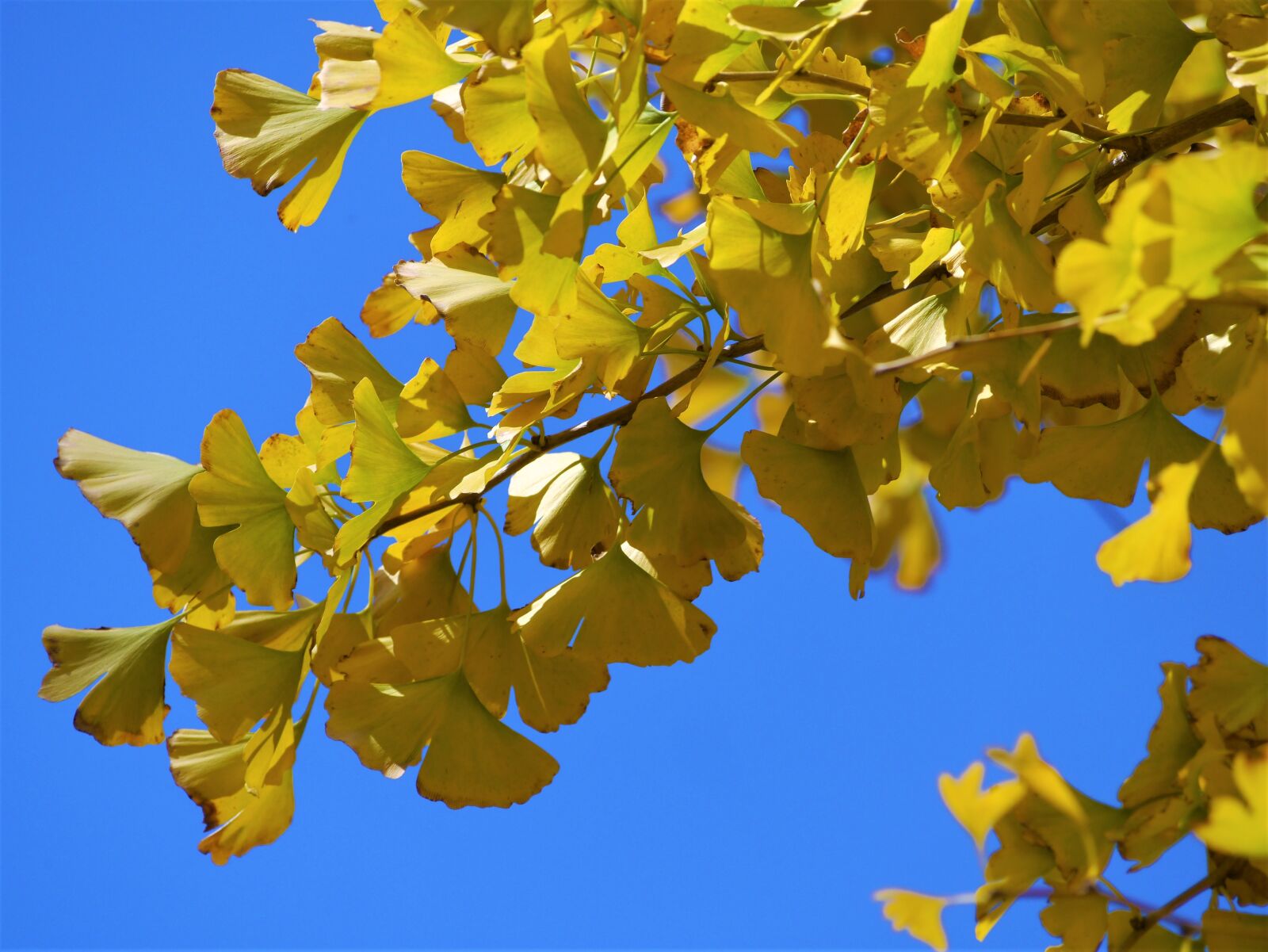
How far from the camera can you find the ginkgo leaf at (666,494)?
345 mm

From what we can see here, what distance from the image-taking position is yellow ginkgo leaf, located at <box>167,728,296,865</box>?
1.25ft

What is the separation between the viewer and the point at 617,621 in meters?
0.36

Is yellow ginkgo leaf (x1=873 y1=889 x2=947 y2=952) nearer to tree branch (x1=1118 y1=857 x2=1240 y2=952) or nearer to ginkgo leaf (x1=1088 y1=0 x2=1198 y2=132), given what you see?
tree branch (x1=1118 y1=857 x2=1240 y2=952)

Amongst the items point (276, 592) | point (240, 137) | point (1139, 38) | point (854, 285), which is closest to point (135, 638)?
point (276, 592)

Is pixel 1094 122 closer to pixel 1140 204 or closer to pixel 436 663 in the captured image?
pixel 1140 204

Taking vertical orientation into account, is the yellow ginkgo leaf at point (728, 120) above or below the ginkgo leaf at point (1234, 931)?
above

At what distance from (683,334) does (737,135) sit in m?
0.17

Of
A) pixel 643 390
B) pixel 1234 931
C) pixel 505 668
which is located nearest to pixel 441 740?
pixel 505 668

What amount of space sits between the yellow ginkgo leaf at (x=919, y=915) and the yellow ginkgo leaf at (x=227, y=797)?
8.3 inches

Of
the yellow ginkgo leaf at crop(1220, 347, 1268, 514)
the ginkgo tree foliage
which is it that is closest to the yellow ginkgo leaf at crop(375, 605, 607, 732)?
the ginkgo tree foliage

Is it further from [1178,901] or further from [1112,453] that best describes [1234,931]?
[1112,453]

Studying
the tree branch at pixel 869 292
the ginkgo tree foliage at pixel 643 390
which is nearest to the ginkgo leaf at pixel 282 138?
the ginkgo tree foliage at pixel 643 390

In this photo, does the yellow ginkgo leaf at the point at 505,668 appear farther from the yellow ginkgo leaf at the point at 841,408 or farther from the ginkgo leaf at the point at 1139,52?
the ginkgo leaf at the point at 1139,52

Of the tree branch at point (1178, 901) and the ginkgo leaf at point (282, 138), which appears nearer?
the tree branch at point (1178, 901)
